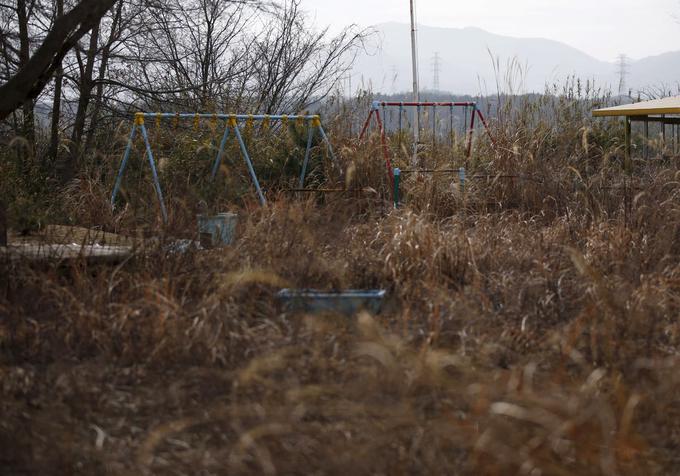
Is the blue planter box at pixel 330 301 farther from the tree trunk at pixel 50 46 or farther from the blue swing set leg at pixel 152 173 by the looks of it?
the tree trunk at pixel 50 46

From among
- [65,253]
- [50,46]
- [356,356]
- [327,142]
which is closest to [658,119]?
[327,142]

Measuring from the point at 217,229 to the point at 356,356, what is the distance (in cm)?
211

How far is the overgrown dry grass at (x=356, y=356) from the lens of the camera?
9.53 feet

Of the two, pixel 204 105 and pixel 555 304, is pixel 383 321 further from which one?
pixel 204 105

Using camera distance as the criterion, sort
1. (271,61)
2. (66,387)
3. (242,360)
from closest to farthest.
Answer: (66,387)
(242,360)
(271,61)

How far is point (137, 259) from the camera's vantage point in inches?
193

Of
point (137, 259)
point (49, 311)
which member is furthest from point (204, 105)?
point (49, 311)

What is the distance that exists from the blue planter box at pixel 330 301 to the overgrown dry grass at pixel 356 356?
0.10 metres

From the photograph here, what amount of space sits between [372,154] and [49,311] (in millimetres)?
4784

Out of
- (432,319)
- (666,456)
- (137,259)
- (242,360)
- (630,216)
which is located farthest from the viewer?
(630,216)

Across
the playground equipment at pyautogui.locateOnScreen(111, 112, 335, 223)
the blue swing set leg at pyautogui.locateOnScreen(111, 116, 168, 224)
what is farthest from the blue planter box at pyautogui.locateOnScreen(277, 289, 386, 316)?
the playground equipment at pyautogui.locateOnScreen(111, 112, 335, 223)

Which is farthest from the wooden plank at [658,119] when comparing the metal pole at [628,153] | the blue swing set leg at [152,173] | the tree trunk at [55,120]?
the tree trunk at [55,120]

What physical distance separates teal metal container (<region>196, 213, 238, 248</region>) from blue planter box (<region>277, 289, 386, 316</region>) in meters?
1.04

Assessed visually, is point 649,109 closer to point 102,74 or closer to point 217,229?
point 217,229
